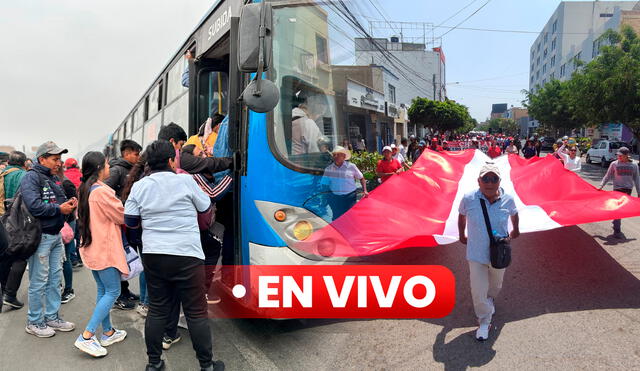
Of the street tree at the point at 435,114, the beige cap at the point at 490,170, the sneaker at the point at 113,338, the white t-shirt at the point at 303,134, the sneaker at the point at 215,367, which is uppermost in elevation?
the street tree at the point at 435,114

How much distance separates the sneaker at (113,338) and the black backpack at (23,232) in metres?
1.10

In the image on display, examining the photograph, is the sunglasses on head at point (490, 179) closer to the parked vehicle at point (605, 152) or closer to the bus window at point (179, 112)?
the bus window at point (179, 112)

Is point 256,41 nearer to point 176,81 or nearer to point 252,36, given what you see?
point 252,36

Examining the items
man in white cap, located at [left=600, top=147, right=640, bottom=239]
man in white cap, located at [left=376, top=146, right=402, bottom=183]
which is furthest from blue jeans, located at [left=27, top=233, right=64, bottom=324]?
man in white cap, located at [left=600, top=147, right=640, bottom=239]

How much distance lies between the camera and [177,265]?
3.29 m

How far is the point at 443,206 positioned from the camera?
5199 millimetres

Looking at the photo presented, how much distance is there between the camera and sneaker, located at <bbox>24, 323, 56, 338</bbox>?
433 cm

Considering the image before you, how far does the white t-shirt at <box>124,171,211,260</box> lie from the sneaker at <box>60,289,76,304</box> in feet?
9.57

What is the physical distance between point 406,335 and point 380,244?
0.94 meters

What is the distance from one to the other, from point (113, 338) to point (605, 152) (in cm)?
2793

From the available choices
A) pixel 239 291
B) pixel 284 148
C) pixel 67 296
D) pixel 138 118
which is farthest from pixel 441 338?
pixel 138 118

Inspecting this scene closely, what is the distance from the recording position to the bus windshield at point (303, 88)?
4.01 metres

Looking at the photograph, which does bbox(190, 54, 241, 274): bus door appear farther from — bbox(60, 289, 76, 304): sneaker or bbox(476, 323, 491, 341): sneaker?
bbox(60, 289, 76, 304): sneaker

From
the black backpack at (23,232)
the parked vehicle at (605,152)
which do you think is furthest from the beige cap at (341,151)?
the parked vehicle at (605,152)
